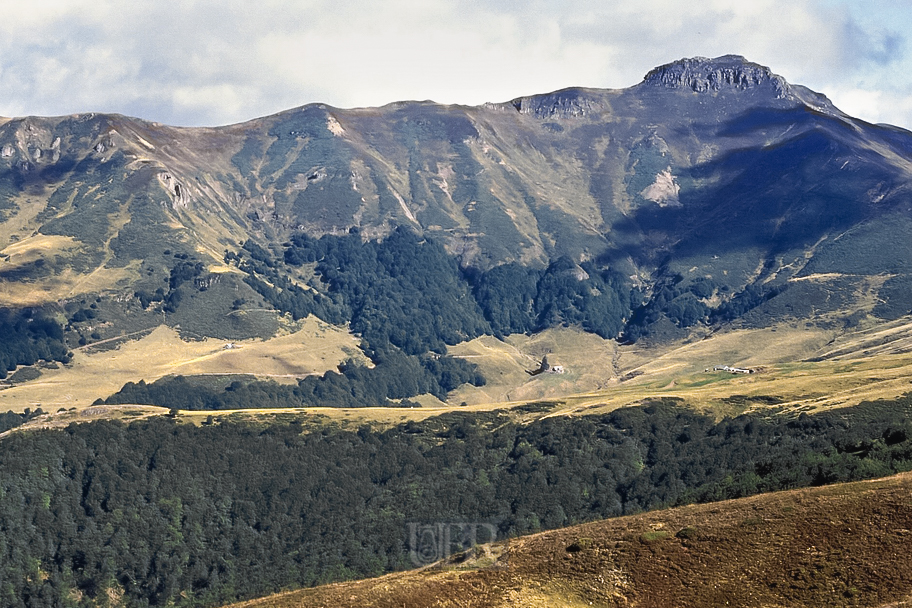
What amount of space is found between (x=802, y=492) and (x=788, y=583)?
17.2 metres

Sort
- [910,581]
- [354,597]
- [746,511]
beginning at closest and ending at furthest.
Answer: [910,581] → [354,597] → [746,511]

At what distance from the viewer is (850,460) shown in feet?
453

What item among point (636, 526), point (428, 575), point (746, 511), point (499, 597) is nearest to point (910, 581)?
point (746, 511)

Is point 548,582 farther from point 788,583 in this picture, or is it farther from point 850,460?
point 850,460

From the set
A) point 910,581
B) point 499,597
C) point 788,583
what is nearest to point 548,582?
point 499,597

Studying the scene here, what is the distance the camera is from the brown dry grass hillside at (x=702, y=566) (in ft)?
235

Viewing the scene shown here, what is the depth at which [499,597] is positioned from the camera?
72.3 m

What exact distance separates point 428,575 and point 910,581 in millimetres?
33726

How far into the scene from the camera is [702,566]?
75.5 m

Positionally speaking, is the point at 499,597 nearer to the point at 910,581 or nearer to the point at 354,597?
the point at 354,597

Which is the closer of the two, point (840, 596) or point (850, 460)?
point (840, 596)

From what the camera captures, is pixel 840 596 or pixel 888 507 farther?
pixel 888 507

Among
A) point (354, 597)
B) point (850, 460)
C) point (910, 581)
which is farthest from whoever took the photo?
point (850, 460)

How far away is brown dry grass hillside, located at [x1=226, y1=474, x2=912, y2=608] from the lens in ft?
235
